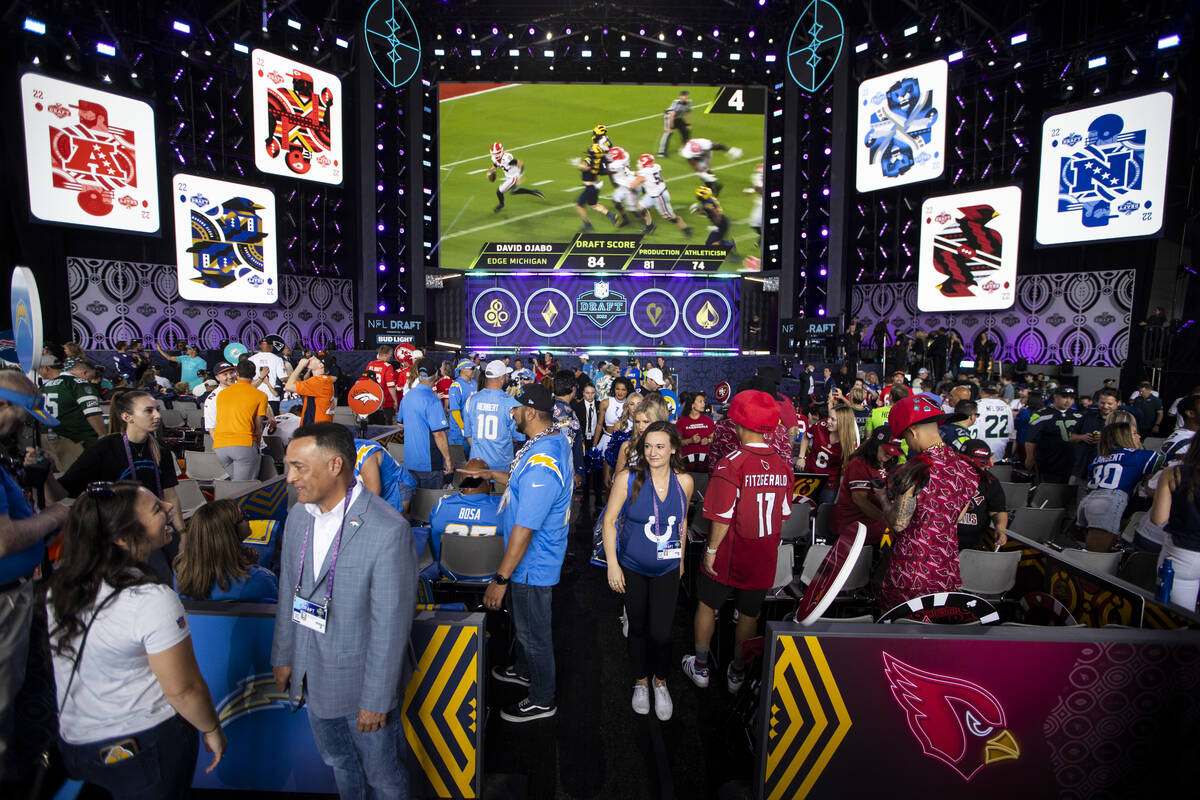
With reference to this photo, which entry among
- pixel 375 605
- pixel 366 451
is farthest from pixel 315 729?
pixel 366 451

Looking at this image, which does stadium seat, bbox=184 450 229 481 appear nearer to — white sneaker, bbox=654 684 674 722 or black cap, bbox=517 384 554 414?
black cap, bbox=517 384 554 414

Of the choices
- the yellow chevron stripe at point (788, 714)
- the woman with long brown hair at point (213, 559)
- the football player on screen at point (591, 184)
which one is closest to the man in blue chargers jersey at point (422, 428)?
the woman with long brown hair at point (213, 559)

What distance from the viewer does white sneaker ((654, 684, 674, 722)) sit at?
3322 millimetres

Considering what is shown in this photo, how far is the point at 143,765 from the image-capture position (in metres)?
1.80

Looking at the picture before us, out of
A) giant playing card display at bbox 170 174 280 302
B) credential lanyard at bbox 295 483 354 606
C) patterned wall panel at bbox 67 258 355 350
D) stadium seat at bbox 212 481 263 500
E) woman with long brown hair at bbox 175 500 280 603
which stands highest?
giant playing card display at bbox 170 174 280 302

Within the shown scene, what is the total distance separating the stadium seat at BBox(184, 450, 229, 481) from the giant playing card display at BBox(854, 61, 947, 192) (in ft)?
58.1

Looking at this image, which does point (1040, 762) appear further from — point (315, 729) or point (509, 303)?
point (509, 303)

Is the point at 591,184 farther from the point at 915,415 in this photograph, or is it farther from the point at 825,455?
the point at 915,415

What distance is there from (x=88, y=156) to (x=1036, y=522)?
18.4m

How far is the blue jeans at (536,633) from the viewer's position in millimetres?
3111

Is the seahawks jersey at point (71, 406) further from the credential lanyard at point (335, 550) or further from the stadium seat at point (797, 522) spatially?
the stadium seat at point (797, 522)

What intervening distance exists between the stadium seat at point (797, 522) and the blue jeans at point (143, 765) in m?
4.13

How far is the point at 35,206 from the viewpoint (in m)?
12.1

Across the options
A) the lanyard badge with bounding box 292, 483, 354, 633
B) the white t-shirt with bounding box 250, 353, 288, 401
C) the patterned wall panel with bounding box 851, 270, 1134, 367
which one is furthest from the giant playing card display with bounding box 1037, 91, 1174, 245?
the white t-shirt with bounding box 250, 353, 288, 401
